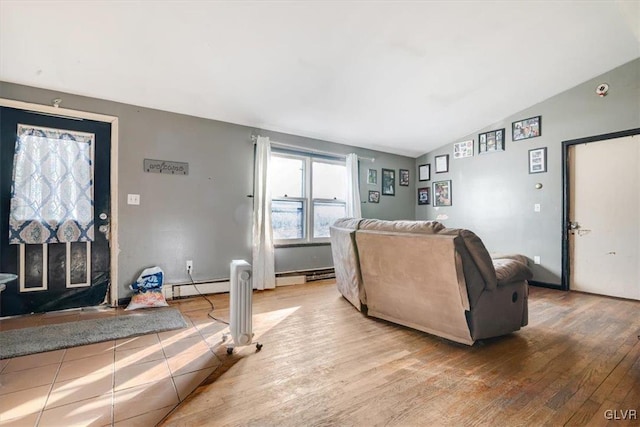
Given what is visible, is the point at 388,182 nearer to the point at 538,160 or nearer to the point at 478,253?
the point at 538,160

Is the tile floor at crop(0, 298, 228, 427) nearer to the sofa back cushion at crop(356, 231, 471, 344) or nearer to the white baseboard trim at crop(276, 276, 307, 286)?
the sofa back cushion at crop(356, 231, 471, 344)

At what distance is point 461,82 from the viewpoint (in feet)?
11.2

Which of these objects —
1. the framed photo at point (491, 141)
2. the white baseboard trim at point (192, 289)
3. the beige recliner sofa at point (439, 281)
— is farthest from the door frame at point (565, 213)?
the white baseboard trim at point (192, 289)

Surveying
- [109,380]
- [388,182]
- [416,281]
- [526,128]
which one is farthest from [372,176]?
[109,380]

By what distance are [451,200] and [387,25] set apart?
145 inches

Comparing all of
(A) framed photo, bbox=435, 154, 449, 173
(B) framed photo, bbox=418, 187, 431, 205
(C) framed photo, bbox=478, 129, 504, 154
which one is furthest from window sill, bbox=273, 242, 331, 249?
(C) framed photo, bbox=478, 129, 504, 154

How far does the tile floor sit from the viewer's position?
1379mm

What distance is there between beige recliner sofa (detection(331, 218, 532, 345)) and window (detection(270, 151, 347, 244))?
5.69 ft

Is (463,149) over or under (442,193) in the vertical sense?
over

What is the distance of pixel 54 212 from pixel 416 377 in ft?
11.6

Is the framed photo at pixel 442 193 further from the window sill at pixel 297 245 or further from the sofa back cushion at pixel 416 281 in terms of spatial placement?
the sofa back cushion at pixel 416 281

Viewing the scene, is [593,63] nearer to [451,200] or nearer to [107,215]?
[451,200]

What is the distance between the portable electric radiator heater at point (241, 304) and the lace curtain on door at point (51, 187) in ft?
6.71

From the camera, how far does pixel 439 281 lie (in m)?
2.14
